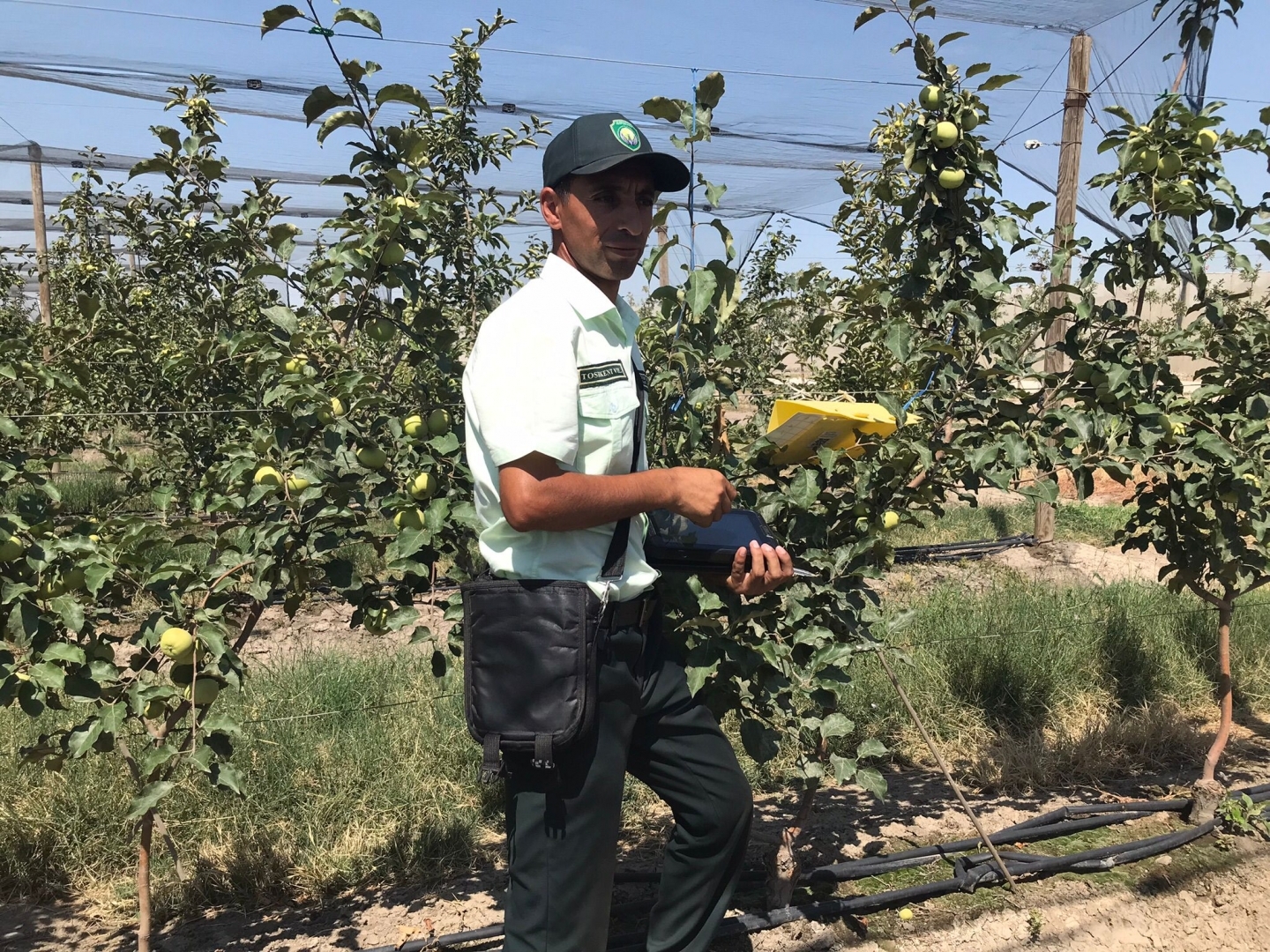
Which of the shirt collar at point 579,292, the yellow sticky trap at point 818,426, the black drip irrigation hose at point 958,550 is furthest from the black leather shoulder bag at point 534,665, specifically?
the black drip irrigation hose at point 958,550

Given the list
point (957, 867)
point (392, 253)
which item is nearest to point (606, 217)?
point (392, 253)

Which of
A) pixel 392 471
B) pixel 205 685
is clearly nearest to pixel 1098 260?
pixel 392 471

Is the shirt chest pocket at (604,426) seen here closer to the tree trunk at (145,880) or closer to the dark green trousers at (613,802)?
the dark green trousers at (613,802)

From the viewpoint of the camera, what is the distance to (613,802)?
1.66 metres

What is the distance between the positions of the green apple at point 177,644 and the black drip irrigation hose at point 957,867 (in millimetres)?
949

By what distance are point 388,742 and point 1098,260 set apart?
274 cm

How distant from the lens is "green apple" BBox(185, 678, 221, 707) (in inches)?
75.0

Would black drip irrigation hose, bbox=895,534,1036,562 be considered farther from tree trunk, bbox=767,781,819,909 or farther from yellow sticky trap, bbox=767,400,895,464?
yellow sticky trap, bbox=767,400,895,464

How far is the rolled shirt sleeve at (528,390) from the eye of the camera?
1.46 metres

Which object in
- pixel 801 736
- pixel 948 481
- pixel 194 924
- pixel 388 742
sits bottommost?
pixel 194 924

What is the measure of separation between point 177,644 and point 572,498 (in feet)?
3.12

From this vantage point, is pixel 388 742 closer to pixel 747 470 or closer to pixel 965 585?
pixel 747 470

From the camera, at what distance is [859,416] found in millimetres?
2115

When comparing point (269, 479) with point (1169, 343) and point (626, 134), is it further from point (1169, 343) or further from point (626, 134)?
point (1169, 343)
